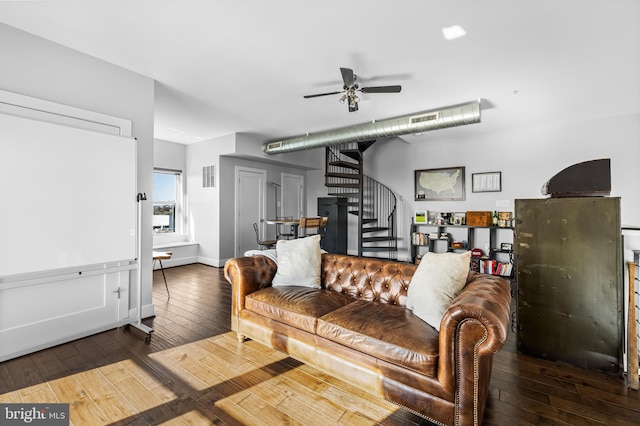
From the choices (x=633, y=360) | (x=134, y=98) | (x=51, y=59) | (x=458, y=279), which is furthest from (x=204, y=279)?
(x=633, y=360)

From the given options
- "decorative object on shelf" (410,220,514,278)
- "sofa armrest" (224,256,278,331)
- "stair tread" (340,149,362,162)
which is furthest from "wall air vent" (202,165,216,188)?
"decorative object on shelf" (410,220,514,278)

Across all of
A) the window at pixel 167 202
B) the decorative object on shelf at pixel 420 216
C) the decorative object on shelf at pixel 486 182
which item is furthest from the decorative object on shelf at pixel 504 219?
the window at pixel 167 202

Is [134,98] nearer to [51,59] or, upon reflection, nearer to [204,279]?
[51,59]

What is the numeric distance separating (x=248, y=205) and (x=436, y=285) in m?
5.44

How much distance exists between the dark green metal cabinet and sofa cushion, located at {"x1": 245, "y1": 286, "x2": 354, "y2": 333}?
1628 millimetres

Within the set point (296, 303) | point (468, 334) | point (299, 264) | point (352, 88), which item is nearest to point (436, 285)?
point (468, 334)

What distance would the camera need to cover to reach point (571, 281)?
241 cm

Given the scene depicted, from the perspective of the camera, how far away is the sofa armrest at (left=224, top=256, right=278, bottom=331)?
2.75 m

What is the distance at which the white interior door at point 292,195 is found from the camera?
7.71 metres

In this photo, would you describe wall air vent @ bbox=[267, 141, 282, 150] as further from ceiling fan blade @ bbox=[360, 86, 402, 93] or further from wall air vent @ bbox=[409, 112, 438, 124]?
ceiling fan blade @ bbox=[360, 86, 402, 93]

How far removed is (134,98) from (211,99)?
3.36 ft

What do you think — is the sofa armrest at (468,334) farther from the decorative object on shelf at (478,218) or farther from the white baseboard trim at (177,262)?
the white baseboard trim at (177,262)

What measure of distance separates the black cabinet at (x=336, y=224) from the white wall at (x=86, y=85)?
14.3ft

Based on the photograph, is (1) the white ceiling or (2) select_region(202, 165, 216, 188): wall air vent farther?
(2) select_region(202, 165, 216, 188): wall air vent
